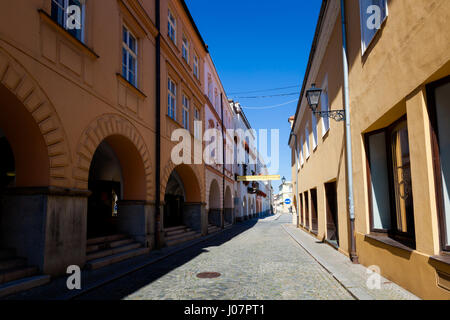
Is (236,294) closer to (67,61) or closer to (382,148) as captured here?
(382,148)

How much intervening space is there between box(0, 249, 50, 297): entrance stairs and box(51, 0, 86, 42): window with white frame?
484 cm

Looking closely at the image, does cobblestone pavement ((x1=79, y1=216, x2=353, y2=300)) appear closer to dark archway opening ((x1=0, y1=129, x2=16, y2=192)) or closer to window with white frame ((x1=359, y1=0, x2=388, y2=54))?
window with white frame ((x1=359, y1=0, x2=388, y2=54))

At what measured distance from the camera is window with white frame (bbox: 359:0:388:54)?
6884 mm

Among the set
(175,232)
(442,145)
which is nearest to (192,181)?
(175,232)

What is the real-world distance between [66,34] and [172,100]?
777 cm

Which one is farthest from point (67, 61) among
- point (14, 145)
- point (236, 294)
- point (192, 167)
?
point (192, 167)

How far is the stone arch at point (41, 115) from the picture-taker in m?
5.94

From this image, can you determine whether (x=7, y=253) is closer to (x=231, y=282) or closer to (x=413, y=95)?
(x=231, y=282)

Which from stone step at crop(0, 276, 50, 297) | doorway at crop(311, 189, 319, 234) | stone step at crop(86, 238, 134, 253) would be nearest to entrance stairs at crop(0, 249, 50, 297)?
stone step at crop(0, 276, 50, 297)

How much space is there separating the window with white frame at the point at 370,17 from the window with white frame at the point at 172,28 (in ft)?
29.6

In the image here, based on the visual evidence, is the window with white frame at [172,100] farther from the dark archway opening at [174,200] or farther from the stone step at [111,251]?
the stone step at [111,251]

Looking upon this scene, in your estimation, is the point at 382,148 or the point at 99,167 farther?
the point at 99,167

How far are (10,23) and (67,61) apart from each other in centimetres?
159

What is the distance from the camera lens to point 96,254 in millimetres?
8820
